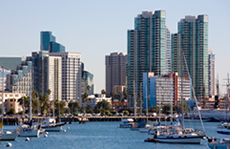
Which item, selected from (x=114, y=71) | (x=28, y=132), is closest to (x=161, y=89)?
(x=114, y=71)

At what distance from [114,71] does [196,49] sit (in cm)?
2453

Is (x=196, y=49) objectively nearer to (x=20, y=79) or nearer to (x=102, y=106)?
(x=102, y=106)

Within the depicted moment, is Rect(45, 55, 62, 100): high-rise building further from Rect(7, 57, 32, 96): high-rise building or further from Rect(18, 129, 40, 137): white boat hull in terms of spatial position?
Rect(18, 129, 40, 137): white boat hull

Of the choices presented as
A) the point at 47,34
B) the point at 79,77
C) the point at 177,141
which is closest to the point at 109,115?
the point at 79,77

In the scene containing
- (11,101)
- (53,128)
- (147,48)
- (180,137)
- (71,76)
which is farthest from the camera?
(71,76)

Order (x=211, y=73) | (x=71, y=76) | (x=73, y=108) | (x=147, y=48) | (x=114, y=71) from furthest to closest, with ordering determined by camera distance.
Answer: (x=114, y=71), (x=71, y=76), (x=73, y=108), (x=147, y=48), (x=211, y=73)

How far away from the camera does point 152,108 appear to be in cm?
4747

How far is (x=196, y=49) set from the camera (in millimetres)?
44562

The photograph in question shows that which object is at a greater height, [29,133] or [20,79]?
[20,79]

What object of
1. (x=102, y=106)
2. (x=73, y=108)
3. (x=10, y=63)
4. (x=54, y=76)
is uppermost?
(x=10, y=63)

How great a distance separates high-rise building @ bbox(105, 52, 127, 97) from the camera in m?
66.6

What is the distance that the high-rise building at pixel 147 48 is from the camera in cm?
5184

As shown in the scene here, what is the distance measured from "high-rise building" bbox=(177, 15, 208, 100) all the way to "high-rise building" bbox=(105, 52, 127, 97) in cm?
1884

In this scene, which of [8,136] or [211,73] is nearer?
[8,136]
